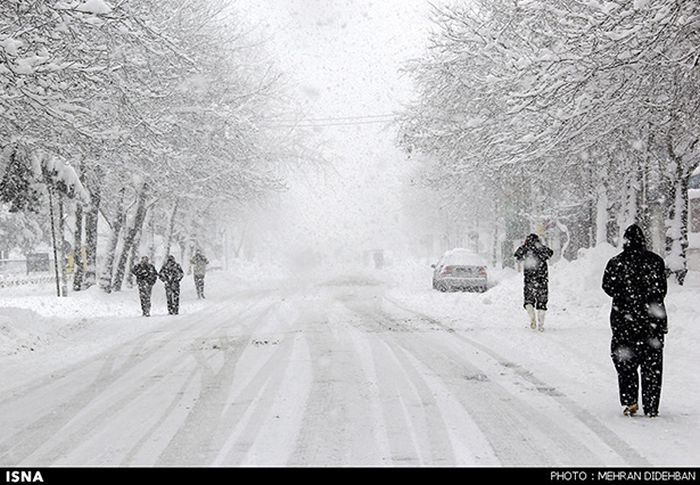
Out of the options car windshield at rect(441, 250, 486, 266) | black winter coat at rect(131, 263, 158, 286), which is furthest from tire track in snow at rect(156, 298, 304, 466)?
car windshield at rect(441, 250, 486, 266)

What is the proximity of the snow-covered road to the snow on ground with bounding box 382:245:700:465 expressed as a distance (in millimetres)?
160

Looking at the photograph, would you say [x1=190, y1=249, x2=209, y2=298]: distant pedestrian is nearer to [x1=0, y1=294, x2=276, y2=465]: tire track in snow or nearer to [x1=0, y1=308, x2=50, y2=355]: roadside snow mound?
[x1=0, y1=308, x2=50, y2=355]: roadside snow mound

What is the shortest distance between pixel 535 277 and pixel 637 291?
6.70 metres

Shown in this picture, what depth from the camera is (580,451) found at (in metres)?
5.46

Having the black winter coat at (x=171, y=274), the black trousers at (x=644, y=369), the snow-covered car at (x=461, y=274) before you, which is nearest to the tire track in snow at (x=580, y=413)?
the black trousers at (x=644, y=369)

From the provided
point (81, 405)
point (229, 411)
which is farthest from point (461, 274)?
point (229, 411)

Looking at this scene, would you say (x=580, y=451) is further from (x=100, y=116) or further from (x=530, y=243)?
(x=100, y=116)

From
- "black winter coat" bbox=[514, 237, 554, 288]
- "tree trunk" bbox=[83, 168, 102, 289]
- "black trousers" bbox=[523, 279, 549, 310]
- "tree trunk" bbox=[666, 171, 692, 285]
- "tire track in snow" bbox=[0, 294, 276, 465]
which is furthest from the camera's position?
"tree trunk" bbox=[83, 168, 102, 289]

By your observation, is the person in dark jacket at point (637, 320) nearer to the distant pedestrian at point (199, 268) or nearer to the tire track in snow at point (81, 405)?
the tire track in snow at point (81, 405)

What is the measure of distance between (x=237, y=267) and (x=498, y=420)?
56763 mm

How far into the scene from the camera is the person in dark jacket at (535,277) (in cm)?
1332

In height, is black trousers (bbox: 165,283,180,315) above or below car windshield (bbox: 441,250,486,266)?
below

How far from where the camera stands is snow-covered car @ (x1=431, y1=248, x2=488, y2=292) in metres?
26.9
